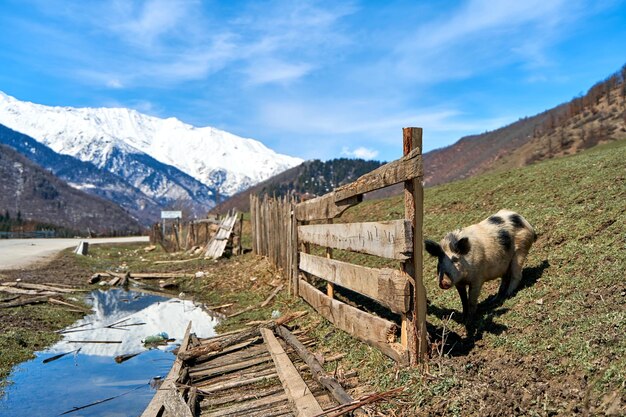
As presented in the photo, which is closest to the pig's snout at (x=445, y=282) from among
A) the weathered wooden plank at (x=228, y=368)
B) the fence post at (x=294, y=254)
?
the weathered wooden plank at (x=228, y=368)

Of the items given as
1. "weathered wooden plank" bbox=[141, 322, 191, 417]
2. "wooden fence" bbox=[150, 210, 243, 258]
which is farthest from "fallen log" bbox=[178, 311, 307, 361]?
"wooden fence" bbox=[150, 210, 243, 258]

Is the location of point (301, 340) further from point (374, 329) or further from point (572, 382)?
point (572, 382)

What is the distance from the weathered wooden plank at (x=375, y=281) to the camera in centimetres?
512

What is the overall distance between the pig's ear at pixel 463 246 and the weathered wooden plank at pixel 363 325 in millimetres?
1350

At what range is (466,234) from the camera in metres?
6.66

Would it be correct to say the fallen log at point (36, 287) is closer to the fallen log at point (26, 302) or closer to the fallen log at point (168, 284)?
the fallen log at point (26, 302)

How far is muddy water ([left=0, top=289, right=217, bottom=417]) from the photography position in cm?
609

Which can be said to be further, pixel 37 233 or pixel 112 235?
pixel 112 235

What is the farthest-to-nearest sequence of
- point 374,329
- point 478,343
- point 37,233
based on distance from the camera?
point 37,233 < point 374,329 < point 478,343

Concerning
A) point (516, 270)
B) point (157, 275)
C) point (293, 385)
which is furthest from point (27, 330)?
point (516, 270)

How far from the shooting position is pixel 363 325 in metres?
→ 6.13

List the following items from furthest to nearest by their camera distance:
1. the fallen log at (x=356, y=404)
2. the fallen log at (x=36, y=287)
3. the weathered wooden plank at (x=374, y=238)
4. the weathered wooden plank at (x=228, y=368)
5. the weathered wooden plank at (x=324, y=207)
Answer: the fallen log at (x=36, y=287) → the weathered wooden plank at (x=324, y=207) → the weathered wooden plank at (x=228, y=368) → the weathered wooden plank at (x=374, y=238) → the fallen log at (x=356, y=404)

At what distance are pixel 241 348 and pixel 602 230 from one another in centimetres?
542

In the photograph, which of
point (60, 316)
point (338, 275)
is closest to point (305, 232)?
point (338, 275)
